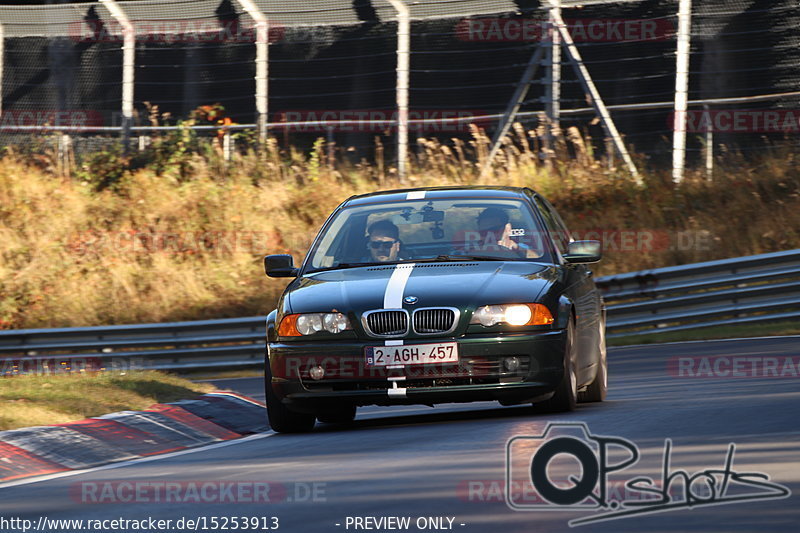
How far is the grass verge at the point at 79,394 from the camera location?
950 cm

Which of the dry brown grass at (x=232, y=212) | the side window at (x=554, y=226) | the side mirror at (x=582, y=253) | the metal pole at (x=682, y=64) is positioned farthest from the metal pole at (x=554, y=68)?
the side mirror at (x=582, y=253)

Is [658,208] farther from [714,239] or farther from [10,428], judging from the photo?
[10,428]

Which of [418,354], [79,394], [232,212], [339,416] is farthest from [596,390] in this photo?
[232,212]

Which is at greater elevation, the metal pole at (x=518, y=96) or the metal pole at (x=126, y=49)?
the metal pole at (x=126, y=49)

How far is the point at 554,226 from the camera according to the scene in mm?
10969

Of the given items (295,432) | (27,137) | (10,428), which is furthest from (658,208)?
(10,428)

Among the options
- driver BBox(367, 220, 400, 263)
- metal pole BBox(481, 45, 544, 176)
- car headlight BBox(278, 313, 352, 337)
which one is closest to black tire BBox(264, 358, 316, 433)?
car headlight BBox(278, 313, 352, 337)

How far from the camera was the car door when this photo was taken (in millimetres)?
9750

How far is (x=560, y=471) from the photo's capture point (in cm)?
691

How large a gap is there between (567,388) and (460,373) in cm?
72

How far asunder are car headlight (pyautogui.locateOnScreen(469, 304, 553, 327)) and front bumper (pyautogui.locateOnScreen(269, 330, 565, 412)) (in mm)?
73

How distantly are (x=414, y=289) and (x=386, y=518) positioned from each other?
3197mm

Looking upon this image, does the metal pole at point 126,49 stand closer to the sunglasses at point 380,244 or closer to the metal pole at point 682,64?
the metal pole at point 682,64

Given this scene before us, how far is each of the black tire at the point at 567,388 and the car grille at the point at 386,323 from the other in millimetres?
997
